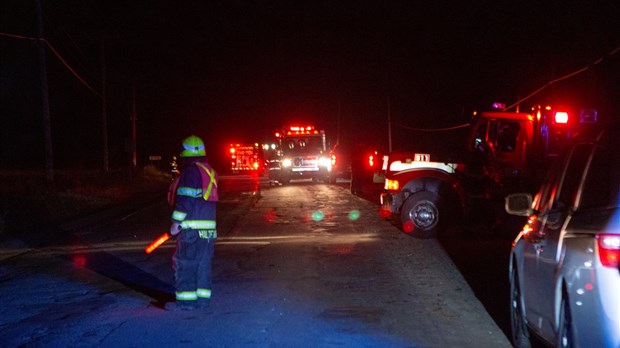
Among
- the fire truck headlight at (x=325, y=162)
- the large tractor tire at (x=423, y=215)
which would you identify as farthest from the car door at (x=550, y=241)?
the fire truck headlight at (x=325, y=162)

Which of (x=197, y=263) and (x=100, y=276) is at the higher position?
(x=197, y=263)

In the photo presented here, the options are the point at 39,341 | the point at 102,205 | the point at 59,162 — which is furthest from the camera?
the point at 59,162

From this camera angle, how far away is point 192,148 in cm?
779

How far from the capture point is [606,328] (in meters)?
3.82

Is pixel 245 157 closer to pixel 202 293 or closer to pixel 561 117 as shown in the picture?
pixel 561 117

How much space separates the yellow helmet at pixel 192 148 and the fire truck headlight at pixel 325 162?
3002cm

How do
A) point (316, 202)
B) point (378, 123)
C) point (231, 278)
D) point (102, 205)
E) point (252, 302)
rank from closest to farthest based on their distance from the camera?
point (252, 302), point (231, 278), point (316, 202), point (102, 205), point (378, 123)

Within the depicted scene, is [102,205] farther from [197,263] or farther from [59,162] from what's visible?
[59,162]

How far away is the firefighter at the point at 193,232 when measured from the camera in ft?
24.7

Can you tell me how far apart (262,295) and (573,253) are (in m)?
4.77

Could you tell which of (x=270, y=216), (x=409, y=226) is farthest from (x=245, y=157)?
(x=409, y=226)

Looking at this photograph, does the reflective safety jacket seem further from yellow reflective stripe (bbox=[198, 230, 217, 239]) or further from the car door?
the car door

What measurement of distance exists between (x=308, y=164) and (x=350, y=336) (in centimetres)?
3145

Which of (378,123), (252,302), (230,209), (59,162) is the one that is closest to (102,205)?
(230,209)
